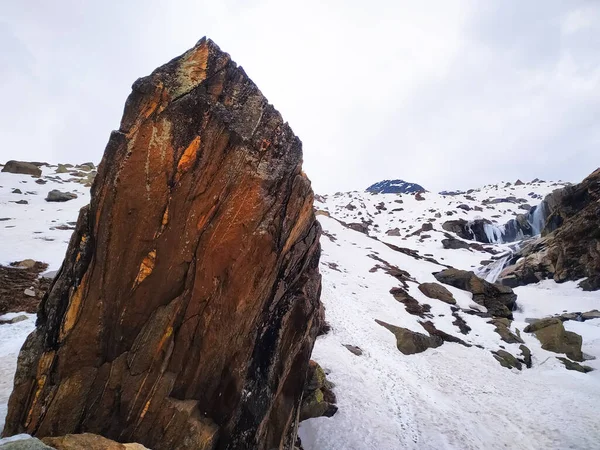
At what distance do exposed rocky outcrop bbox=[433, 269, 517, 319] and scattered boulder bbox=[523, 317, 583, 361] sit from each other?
253 inches

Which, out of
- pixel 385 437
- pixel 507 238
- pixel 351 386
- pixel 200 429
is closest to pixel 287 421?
pixel 200 429

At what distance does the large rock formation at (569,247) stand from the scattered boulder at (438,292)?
46.5 feet

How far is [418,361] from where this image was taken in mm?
23672

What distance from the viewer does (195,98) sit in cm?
817

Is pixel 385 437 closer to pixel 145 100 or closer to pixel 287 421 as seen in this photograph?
pixel 287 421

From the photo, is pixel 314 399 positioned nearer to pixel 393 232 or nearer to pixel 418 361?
pixel 418 361

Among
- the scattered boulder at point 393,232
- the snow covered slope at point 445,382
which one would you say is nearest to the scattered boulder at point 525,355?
the snow covered slope at point 445,382

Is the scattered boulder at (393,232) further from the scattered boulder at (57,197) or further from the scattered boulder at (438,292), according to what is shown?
the scattered boulder at (57,197)

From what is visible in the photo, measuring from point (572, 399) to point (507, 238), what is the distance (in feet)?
253

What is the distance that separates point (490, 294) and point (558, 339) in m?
12.3

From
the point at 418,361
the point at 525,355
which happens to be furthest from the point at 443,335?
the point at 525,355

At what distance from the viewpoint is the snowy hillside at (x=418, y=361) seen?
1558 centimetres

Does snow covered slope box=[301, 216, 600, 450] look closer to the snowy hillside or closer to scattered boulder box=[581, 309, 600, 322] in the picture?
the snowy hillside

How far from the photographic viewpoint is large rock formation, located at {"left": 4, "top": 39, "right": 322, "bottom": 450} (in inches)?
298
